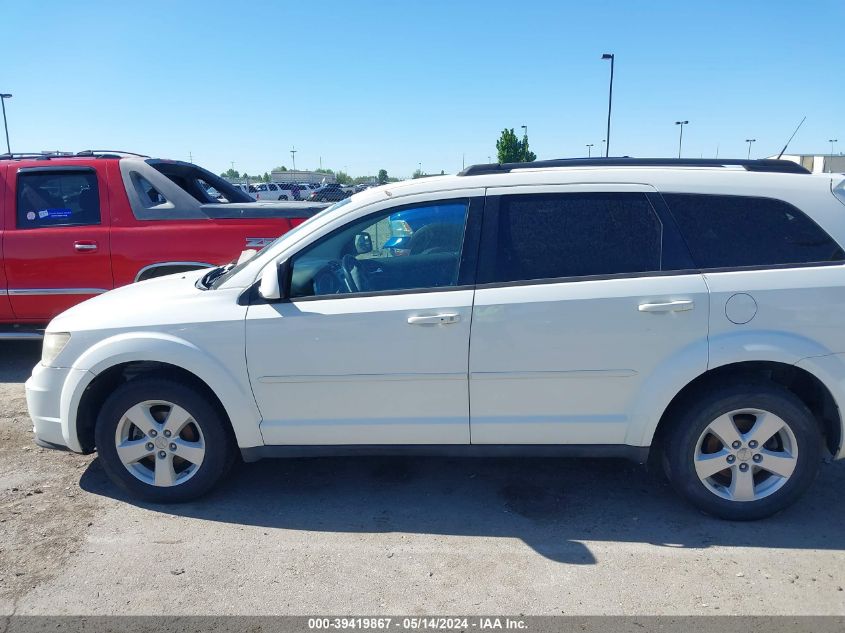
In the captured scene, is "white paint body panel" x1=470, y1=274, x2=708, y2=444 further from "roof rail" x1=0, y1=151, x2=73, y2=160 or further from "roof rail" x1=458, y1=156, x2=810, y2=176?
"roof rail" x1=0, y1=151, x2=73, y2=160

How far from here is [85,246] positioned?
20.1 ft

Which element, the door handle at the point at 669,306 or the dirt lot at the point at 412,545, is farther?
the door handle at the point at 669,306

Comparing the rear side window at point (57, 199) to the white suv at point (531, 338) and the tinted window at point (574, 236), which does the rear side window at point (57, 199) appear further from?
the tinted window at point (574, 236)

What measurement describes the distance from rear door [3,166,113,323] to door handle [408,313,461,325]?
13.0 feet

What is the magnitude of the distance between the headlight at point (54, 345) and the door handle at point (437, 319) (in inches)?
78.6

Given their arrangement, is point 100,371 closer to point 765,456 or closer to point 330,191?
point 765,456

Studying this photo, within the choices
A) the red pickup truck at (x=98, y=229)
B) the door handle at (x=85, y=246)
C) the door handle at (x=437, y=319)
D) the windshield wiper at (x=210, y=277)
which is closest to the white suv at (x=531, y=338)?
the door handle at (x=437, y=319)

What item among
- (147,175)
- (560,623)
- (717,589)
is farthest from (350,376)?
(147,175)

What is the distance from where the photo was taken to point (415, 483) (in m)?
4.09

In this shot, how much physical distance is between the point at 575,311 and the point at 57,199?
5228mm

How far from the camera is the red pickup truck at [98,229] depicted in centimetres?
608

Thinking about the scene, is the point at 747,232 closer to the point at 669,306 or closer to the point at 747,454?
the point at 669,306

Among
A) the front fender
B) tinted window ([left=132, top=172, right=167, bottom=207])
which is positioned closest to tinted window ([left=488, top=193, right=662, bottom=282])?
the front fender

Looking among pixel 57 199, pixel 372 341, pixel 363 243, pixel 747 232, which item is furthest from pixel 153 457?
pixel 57 199
